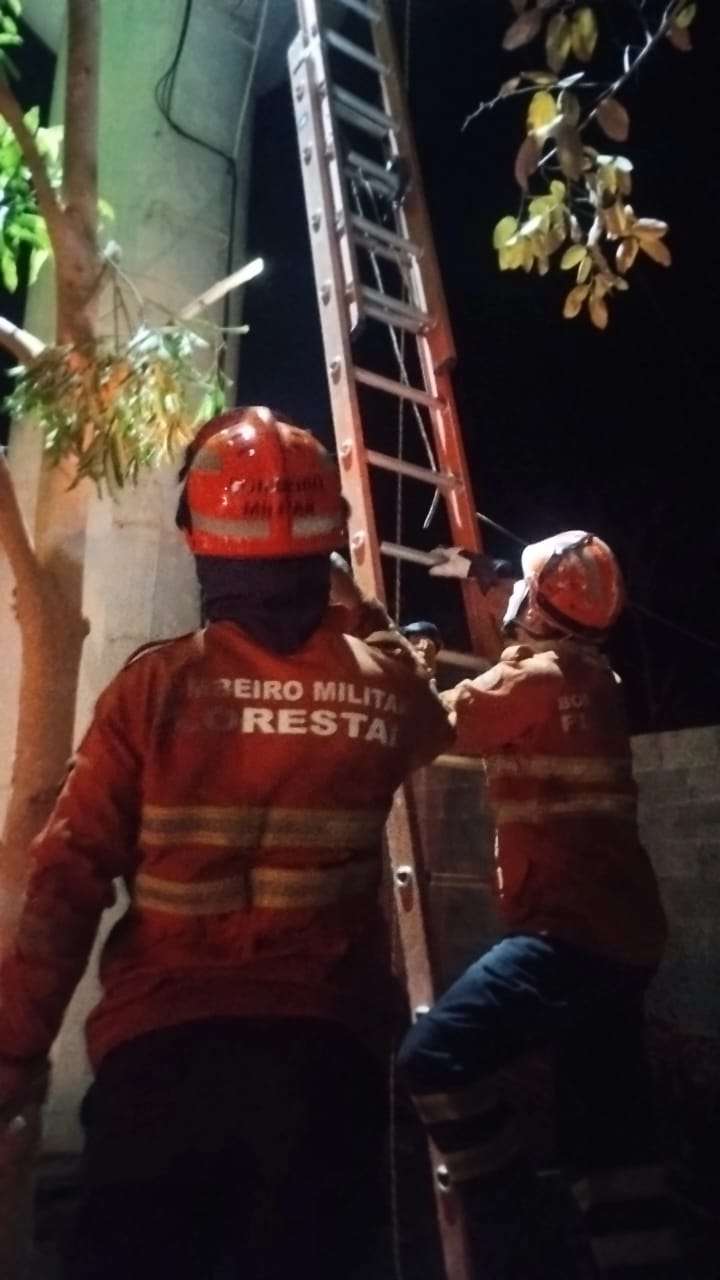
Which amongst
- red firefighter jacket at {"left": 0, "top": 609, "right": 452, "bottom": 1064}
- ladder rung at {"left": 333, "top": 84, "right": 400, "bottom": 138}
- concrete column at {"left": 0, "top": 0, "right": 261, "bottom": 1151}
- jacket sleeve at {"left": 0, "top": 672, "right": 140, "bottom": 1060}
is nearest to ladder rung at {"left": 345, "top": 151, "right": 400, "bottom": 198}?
ladder rung at {"left": 333, "top": 84, "right": 400, "bottom": 138}

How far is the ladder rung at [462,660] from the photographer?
3412 millimetres

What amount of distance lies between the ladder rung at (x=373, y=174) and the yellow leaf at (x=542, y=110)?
1.79m

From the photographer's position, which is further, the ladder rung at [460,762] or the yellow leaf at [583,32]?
the ladder rung at [460,762]

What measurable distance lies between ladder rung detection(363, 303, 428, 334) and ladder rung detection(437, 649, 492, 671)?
115 centimetres

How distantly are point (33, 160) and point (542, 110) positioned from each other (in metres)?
1.34

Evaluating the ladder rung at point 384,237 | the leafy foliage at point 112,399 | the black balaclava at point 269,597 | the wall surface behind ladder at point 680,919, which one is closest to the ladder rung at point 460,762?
the wall surface behind ladder at point 680,919

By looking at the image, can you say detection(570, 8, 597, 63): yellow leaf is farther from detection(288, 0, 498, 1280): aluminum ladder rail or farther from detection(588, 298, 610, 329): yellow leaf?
detection(288, 0, 498, 1280): aluminum ladder rail

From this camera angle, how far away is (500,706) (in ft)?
9.39

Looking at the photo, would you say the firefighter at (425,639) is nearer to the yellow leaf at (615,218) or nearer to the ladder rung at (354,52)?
the yellow leaf at (615,218)

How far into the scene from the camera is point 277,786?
1.84 metres

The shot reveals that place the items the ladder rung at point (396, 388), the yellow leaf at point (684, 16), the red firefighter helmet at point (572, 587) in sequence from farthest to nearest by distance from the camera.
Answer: the ladder rung at point (396, 388) → the red firefighter helmet at point (572, 587) → the yellow leaf at point (684, 16)

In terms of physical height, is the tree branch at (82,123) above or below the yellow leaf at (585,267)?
above

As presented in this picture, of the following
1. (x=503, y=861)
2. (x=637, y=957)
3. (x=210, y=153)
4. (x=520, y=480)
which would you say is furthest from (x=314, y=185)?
(x=520, y=480)

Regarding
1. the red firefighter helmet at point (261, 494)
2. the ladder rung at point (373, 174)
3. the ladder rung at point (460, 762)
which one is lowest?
the ladder rung at point (460, 762)
